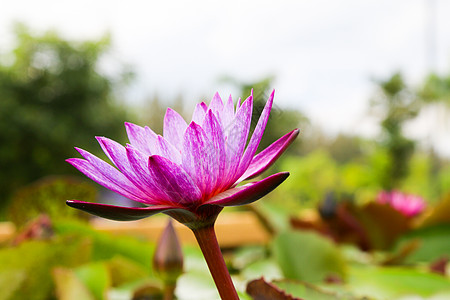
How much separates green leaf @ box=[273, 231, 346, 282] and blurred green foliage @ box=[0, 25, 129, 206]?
272 inches

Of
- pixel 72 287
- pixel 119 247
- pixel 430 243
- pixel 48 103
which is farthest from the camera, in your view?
pixel 48 103

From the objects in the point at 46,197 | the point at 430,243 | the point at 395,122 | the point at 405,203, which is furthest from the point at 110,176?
the point at 395,122

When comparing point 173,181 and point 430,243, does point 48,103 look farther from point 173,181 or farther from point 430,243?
point 173,181

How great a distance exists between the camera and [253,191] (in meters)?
0.10

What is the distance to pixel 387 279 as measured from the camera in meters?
0.31

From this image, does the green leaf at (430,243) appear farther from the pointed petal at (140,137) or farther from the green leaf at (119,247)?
the pointed petal at (140,137)

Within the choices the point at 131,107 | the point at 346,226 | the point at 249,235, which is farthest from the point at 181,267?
the point at 131,107

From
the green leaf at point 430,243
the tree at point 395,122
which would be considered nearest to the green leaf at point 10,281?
the green leaf at point 430,243

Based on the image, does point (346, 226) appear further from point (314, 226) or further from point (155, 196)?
point (155, 196)

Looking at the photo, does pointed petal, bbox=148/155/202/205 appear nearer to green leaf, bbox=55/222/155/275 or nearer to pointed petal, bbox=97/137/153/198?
pointed petal, bbox=97/137/153/198

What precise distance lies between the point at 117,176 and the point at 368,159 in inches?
260

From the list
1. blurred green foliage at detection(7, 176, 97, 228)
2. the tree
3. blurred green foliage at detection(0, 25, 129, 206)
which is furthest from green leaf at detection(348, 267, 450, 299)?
blurred green foliage at detection(0, 25, 129, 206)

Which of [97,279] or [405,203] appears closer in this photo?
[97,279]

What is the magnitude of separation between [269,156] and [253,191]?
0.02 m
